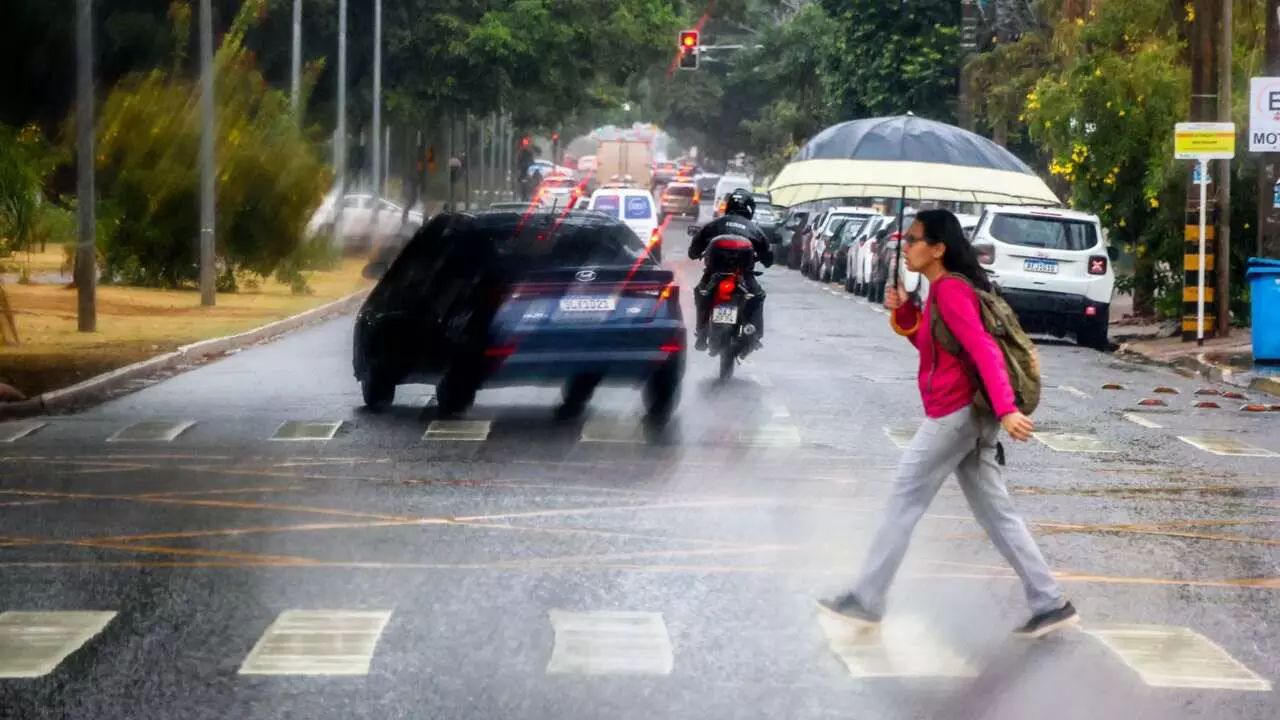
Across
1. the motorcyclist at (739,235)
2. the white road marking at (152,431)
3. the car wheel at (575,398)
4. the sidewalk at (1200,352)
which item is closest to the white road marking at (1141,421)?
the sidewalk at (1200,352)

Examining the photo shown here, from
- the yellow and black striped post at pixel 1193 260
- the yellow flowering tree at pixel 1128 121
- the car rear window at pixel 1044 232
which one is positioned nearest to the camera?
the yellow and black striped post at pixel 1193 260

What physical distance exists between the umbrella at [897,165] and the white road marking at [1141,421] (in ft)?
11.7

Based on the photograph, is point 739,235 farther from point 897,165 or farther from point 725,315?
point 897,165

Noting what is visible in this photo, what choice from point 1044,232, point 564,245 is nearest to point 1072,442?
point 564,245

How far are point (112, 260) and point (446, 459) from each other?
23032 mm

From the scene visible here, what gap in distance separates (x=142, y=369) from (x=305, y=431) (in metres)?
5.62

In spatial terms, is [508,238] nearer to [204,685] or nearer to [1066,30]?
[204,685]

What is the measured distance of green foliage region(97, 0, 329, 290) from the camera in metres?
36.2

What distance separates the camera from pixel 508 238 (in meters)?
17.9

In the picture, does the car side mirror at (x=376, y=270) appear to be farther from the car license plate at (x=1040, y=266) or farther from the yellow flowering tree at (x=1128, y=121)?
the yellow flowering tree at (x=1128, y=121)

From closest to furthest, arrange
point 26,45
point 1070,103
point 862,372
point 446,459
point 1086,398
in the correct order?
1. point 446,459
2. point 1086,398
3. point 862,372
4. point 1070,103
5. point 26,45

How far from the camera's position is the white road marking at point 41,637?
8.30m

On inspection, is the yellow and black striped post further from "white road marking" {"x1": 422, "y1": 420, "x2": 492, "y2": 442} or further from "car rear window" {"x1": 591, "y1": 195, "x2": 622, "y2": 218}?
"car rear window" {"x1": 591, "y1": 195, "x2": 622, "y2": 218}

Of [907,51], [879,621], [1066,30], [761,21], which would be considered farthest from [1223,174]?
[761,21]
